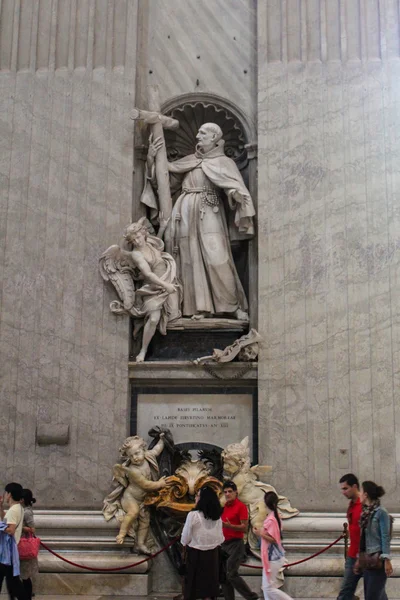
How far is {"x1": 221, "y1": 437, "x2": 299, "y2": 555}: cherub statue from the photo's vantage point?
1057cm

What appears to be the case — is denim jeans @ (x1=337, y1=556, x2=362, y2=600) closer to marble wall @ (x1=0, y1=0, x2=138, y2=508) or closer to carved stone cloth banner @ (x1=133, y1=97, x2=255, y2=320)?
marble wall @ (x1=0, y1=0, x2=138, y2=508)

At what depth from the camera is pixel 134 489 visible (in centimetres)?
1090

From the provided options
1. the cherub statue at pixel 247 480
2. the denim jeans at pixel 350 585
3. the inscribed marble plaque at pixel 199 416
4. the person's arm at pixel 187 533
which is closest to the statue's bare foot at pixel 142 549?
the cherub statue at pixel 247 480

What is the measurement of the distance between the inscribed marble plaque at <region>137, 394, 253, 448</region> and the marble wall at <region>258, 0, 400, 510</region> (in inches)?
15.0

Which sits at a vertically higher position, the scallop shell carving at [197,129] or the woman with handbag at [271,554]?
the scallop shell carving at [197,129]

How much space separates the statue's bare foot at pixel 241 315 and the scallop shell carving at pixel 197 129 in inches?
91.4

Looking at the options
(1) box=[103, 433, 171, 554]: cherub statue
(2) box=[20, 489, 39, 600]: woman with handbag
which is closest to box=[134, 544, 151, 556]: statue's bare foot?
(1) box=[103, 433, 171, 554]: cherub statue

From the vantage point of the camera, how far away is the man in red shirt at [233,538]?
890 centimetres

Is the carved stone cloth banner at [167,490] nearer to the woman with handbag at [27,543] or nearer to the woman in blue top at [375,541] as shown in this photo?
the woman with handbag at [27,543]

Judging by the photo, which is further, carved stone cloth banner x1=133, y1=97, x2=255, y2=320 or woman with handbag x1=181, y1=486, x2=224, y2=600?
carved stone cloth banner x1=133, y1=97, x2=255, y2=320

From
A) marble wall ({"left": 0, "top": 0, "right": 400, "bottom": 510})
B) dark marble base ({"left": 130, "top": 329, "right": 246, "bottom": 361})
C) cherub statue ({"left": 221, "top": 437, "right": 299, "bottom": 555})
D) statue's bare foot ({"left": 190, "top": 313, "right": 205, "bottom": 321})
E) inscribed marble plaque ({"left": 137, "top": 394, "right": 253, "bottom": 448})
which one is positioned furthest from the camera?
statue's bare foot ({"left": 190, "top": 313, "right": 205, "bottom": 321})

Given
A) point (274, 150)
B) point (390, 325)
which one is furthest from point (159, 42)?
point (390, 325)

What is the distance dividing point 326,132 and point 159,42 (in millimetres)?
3055

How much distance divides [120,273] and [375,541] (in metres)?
5.72
